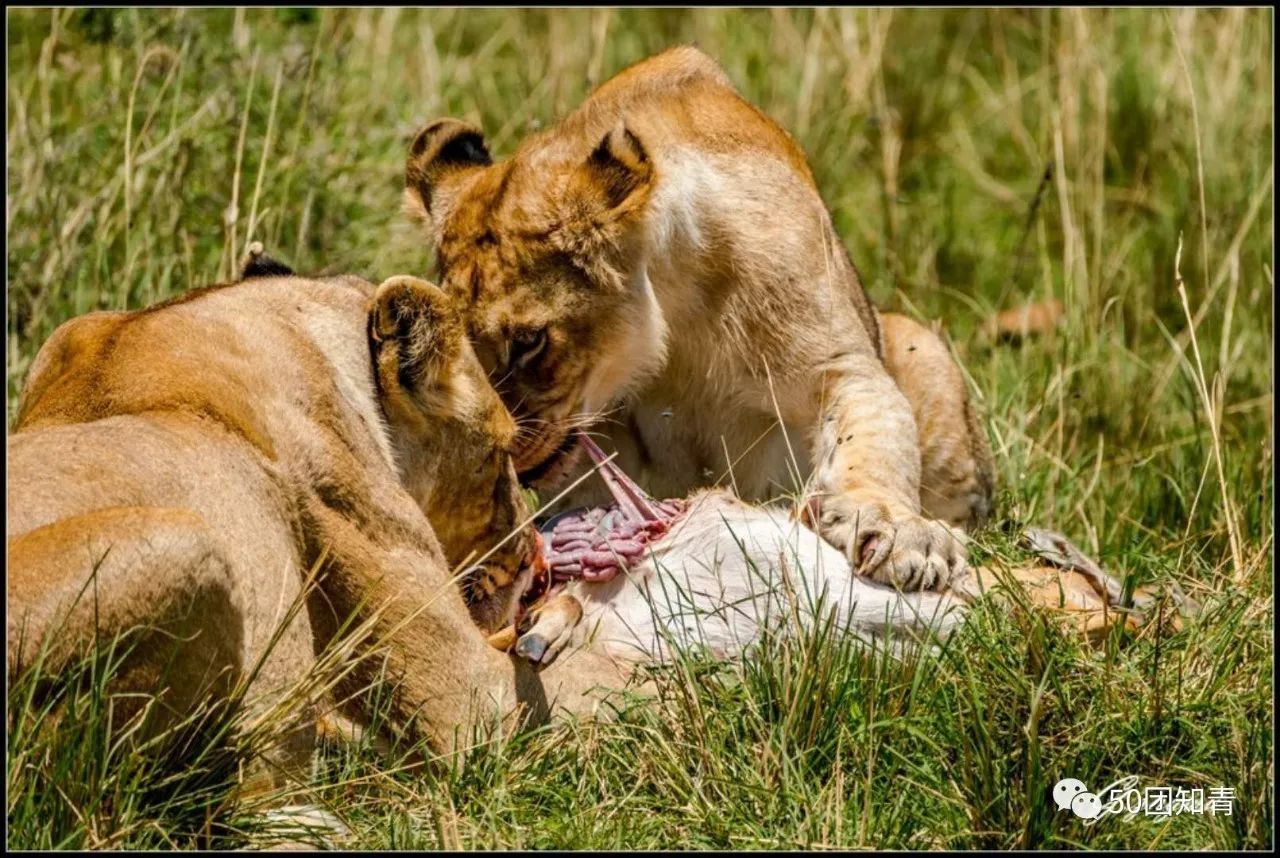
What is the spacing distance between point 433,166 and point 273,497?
2.15m

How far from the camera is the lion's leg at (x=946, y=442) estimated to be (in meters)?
6.31

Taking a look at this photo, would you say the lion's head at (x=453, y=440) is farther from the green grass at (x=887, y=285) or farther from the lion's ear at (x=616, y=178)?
the lion's ear at (x=616, y=178)

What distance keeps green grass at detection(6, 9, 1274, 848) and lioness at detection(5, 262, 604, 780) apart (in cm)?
18

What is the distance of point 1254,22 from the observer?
30.5 ft

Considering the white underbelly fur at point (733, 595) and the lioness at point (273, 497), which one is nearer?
the lioness at point (273, 497)

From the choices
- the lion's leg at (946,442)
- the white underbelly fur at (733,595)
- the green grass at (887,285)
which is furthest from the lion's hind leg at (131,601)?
the lion's leg at (946,442)

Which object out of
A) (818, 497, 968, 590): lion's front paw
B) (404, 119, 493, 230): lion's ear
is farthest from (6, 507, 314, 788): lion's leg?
(404, 119, 493, 230): lion's ear

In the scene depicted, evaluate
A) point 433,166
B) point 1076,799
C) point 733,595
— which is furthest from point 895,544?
point 433,166

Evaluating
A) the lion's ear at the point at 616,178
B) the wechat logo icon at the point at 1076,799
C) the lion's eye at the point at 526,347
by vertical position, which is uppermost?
the lion's ear at the point at 616,178

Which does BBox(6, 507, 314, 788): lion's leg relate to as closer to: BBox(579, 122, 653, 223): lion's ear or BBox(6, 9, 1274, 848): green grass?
BBox(6, 9, 1274, 848): green grass

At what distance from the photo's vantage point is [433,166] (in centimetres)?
601

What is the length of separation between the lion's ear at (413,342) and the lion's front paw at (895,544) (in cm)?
116

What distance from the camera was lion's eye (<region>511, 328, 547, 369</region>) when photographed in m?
5.48

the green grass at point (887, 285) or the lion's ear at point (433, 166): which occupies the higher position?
the lion's ear at point (433, 166)
